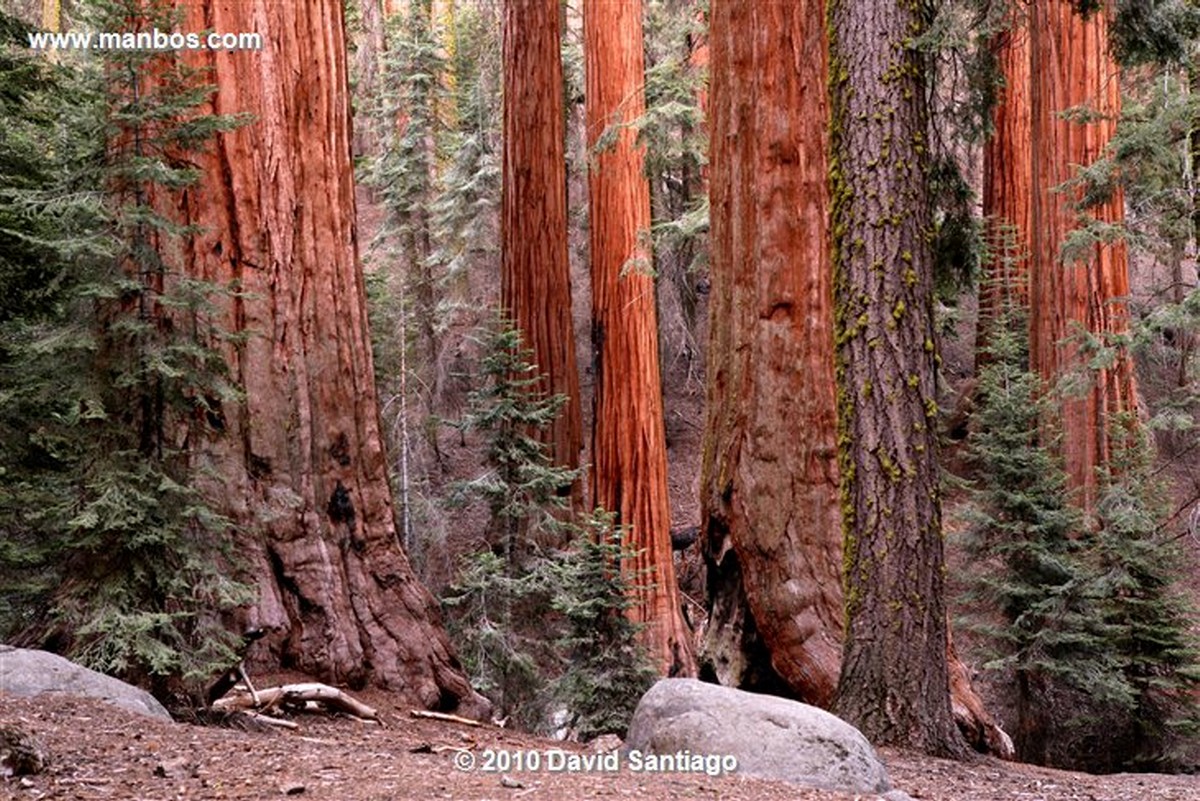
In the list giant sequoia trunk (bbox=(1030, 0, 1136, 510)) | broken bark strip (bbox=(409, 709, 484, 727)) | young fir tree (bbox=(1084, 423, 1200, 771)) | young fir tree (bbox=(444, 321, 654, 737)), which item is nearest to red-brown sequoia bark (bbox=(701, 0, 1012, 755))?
young fir tree (bbox=(444, 321, 654, 737))

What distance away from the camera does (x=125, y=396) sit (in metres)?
5.12

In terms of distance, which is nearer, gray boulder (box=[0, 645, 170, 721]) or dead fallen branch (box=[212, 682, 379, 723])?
gray boulder (box=[0, 645, 170, 721])

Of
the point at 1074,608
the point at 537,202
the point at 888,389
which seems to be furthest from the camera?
the point at 537,202

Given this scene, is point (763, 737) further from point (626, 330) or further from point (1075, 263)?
point (1075, 263)

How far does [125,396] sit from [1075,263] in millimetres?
11016

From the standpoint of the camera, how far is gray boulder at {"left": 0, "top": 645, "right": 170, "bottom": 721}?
4.47m

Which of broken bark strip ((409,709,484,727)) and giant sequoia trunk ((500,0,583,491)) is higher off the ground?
giant sequoia trunk ((500,0,583,491))

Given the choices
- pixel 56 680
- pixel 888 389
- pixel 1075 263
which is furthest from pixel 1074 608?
pixel 56 680

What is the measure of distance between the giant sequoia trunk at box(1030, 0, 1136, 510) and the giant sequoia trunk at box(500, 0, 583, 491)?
570 centimetres

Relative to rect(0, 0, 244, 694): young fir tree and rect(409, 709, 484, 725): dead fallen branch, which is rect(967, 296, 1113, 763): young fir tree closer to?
rect(409, 709, 484, 725): dead fallen branch

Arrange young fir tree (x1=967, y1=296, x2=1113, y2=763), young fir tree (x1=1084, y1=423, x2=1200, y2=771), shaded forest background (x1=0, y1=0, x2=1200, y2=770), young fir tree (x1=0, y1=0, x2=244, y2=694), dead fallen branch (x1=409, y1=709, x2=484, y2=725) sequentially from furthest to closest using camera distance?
young fir tree (x1=967, y1=296, x2=1113, y2=763) → young fir tree (x1=1084, y1=423, x2=1200, y2=771) → dead fallen branch (x1=409, y1=709, x2=484, y2=725) → shaded forest background (x1=0, y1=0, x2=1200, y2=770) → young fir tree (x1=0, y1=0, x2=244, y2=694)

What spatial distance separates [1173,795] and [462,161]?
1718 centimetres

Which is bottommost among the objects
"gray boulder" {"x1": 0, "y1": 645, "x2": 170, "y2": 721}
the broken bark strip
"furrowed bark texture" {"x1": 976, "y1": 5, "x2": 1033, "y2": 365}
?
the broken bark strip

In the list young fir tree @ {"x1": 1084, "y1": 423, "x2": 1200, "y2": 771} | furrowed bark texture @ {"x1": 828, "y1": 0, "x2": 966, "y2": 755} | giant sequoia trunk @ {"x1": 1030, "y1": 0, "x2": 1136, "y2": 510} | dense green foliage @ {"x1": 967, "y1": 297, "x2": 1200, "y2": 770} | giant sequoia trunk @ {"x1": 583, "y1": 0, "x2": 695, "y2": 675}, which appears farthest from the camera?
giant sequoia trunk @ {"x1": 1030, "y1": 0, "x2": 1136, "y2": 510}
